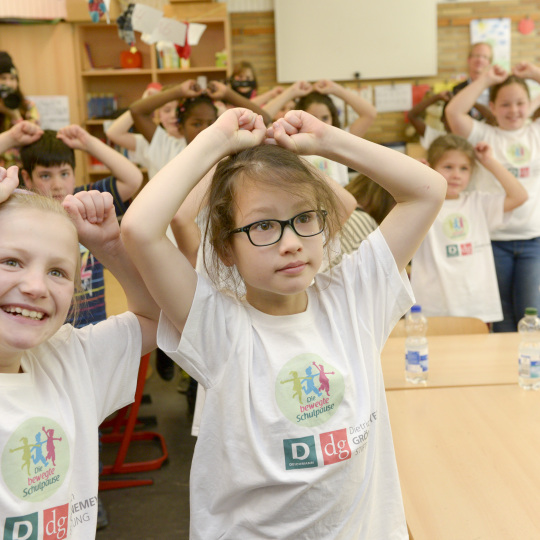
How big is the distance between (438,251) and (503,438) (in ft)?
4.81

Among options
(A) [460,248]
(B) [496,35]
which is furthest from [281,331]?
(B) [496,35]

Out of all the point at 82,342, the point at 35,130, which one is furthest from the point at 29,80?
the point at 82,342

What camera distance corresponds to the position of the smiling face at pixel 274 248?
1.16 meters

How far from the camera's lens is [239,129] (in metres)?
1.23

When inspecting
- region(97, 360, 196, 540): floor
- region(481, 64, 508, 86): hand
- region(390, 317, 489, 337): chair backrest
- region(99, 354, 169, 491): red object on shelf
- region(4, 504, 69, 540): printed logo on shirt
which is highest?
region(481, 64, 508, 86): hand

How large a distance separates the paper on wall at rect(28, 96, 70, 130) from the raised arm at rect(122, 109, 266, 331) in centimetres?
547

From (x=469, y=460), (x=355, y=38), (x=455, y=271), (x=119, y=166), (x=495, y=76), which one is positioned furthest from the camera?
(x=355, y=38)

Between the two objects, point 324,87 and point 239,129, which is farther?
point 324,87

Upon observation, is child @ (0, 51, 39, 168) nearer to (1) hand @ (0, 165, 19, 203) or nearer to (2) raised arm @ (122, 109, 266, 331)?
(1) hand @ (0, 165, 19, 203)

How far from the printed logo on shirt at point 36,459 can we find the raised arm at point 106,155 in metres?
1.71

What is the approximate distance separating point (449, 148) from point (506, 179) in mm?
350

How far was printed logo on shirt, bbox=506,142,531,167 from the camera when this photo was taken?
11.5 feet

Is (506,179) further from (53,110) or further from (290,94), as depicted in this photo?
(53,110)

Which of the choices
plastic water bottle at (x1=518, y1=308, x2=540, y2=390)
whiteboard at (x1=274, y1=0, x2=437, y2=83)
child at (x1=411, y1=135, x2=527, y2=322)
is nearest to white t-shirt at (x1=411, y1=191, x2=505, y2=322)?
child at (x1=411, y1=135, x2=527, y2=322)
